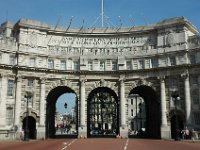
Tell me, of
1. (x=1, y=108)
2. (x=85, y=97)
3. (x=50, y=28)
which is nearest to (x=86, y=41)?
(x=50, y=28)

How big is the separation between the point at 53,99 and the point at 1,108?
13851mm

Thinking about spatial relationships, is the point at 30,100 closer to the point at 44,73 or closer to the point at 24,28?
the point at 44,73

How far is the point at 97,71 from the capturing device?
66.2 meters

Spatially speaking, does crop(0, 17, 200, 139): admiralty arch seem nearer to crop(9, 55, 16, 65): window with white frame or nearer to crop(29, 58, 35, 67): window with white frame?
crop(29, 58, 35, 67): window with white frame

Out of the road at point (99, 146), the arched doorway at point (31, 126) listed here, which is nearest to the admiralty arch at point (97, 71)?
the arched doorway at point (31, 126)

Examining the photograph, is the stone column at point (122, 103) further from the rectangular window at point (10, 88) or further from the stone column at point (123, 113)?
the rectangular window at point (10, 88)

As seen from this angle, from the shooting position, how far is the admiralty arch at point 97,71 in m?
61.5

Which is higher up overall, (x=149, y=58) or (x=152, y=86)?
(x=149, y=58)

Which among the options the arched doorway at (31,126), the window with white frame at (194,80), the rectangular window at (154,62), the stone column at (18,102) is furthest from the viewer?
the rectangular window at (154,62)

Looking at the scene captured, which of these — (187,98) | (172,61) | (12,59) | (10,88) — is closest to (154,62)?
(172,61)

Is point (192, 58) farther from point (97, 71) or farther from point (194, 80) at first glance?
point (97, 71)

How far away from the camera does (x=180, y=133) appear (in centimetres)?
6106

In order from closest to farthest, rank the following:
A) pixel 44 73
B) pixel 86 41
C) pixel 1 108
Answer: pixel 1 108 < pixel 44 73 < pixel 86 41

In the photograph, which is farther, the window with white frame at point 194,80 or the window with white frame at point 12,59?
the window with white frame at point 12,59
